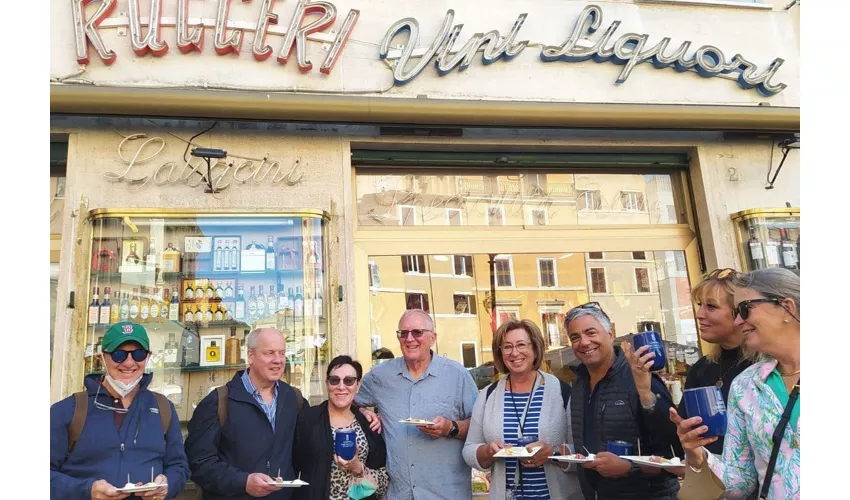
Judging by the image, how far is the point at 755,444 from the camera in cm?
215

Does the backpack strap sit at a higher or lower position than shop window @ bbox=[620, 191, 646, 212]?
lower

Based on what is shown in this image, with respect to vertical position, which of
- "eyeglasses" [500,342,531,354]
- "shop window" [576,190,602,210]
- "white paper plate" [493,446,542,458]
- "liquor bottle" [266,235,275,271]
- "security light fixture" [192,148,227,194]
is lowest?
"white paper plate" [493,446,542,458]

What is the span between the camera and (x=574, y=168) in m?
6.64

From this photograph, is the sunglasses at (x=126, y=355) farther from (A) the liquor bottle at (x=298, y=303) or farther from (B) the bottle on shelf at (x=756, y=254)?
(B) the bottle on shelf at (x=756, y=254)

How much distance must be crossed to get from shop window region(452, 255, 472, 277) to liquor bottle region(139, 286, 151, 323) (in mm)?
2876

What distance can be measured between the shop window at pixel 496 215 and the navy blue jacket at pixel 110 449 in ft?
12.6

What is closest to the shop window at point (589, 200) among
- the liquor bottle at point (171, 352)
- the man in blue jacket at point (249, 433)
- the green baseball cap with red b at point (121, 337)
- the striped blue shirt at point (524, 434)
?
the striped blue shirt at point (524, 434)

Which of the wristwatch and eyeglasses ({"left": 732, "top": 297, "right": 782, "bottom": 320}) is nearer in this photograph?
Result: eyeglasses ({"left": 732, "top": 297, "right": 782, "bottom": 320})

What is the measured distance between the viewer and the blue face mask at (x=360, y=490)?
3.47 metres

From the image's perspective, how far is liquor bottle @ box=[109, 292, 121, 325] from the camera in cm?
534

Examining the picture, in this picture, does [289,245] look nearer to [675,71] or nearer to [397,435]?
[397,435]

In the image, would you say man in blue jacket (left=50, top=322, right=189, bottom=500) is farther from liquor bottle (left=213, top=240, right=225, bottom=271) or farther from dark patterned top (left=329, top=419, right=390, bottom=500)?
liquor bottle (left=213, top=240, right=225, bottom=271)

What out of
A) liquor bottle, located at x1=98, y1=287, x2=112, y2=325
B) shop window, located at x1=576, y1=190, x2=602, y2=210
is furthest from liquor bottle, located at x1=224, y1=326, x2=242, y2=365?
shop window, located at x1=576, y1=190, x2=602, y2=210

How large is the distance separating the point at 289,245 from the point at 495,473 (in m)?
3.06
